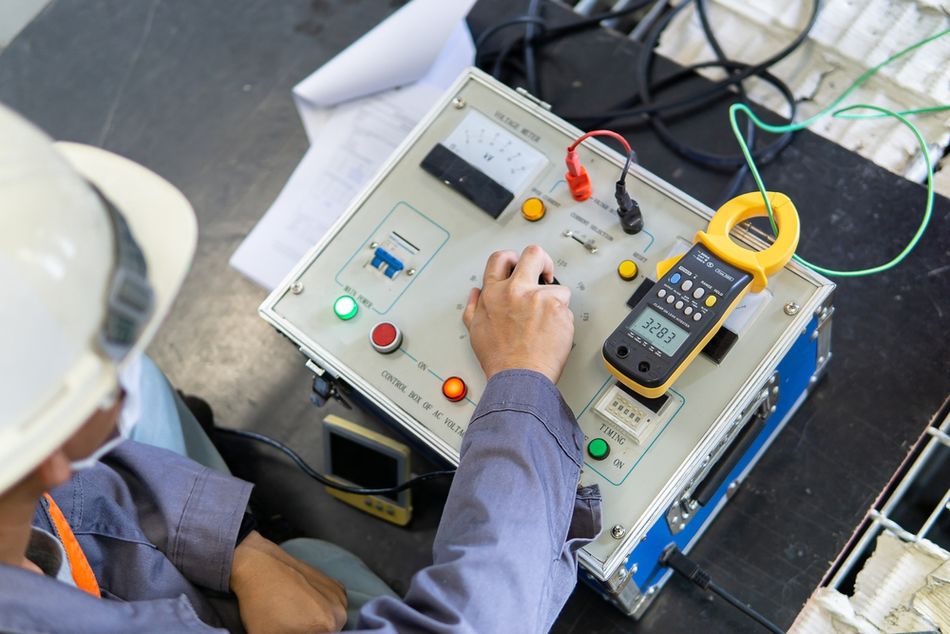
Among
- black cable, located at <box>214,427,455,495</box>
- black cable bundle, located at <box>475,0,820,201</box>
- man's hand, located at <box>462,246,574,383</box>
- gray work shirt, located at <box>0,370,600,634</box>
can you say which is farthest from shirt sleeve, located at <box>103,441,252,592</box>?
black cable bundle, located at <box>475,0,820,201</box>

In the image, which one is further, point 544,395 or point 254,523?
point 254,523

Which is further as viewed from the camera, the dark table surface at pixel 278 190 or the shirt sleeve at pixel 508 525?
the dark table surface at pixel 278 190

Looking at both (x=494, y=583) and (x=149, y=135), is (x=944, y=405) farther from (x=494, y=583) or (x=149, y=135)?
(x=149, y=135)

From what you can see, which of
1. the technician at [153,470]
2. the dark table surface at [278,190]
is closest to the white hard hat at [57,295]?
the technician at [153,470]

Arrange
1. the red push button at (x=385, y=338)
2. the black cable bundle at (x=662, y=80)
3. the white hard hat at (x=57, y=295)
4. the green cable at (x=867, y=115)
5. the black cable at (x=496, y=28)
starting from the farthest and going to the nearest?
the black cable at (x=496, y=28), the black cable bundle at (x=662, y=80), the green cable at (x=867, y=115), the red push button at (x=385, y=338), the white hard hat at (x=57, y=295)

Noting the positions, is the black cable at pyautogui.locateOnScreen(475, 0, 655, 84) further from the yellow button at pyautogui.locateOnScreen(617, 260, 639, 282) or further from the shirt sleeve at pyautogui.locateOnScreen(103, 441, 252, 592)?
the shirt sleeve at pyautogui.locateOnScreen(103, 441, 252, 592)

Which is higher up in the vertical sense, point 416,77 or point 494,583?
point 416,77

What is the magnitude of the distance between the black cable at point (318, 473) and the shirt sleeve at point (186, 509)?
6.6 inches

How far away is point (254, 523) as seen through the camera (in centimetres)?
108

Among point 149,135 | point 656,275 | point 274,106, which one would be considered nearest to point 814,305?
point 656,275

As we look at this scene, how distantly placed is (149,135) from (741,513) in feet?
3.62

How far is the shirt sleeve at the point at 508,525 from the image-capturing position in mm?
822

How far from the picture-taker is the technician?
2.18ft

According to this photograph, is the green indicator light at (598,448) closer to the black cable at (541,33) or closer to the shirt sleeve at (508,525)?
the shirt sleeve at (508,525)
